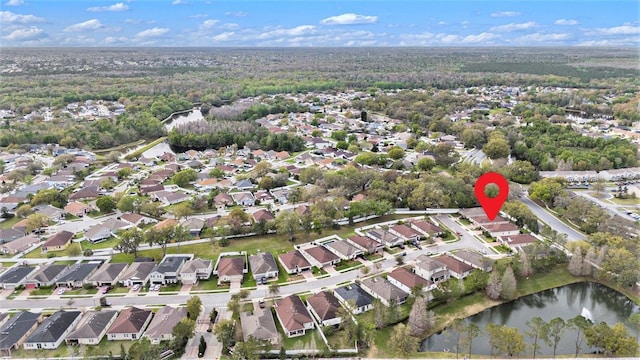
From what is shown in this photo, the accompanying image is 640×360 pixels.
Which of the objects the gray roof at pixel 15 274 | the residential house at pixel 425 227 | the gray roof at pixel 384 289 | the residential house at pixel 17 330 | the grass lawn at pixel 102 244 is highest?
the residential house at pixel 425 227

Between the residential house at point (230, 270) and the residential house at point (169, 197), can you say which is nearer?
the residential house at point (230, 270)

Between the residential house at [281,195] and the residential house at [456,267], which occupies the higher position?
the residential house at [281,195]

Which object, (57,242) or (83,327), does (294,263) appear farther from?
(57,242)

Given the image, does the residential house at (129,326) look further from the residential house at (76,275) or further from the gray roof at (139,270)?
the residential house at (76,275)

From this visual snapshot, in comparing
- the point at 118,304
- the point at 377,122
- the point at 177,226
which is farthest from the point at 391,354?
the point at 377,122

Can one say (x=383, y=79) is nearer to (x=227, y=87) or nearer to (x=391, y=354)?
(x=227, y=87)

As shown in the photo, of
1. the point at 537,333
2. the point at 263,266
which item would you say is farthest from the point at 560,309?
the point at 263,266

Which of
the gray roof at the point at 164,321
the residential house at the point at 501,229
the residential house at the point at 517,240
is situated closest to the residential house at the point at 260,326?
the gray roof at the point at 164,321

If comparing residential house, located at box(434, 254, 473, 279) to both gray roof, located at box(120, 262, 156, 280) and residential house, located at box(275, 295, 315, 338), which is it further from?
Answer: gray roof, located at box(120, 262, 156, 280)
